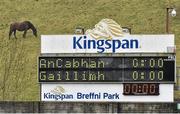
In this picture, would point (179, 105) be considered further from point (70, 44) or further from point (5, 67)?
point (5, 67)

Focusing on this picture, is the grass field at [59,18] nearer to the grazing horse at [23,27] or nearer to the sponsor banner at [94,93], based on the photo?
the grazing horse at [23,27]

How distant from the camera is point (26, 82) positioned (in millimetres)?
59625

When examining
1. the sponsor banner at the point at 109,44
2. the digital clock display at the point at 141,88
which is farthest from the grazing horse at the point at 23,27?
the digital clock display at the point at 141,88

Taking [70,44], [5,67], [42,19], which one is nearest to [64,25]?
[42,19]

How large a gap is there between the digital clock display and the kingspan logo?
221 cm

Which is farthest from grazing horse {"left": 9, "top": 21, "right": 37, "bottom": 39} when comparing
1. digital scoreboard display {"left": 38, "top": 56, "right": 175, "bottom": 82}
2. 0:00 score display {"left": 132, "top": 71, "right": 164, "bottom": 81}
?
0:00 score display {"left": 132, "top": 71, "right": 164, "bottom": 81}

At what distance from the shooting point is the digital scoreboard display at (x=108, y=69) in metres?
38.4

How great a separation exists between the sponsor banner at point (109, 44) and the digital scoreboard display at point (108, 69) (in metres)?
0.55

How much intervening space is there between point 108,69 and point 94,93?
5.38ft

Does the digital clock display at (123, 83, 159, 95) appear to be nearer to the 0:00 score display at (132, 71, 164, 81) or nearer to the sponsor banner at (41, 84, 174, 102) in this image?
the sponsor banner at (41, 84, 174, 102)

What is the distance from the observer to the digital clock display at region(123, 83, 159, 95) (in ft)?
127

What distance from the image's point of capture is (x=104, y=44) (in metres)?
39.5

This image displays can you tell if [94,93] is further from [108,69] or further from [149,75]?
[149,75]

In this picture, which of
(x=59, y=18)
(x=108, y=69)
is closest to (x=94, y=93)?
(x=108, y=69)
